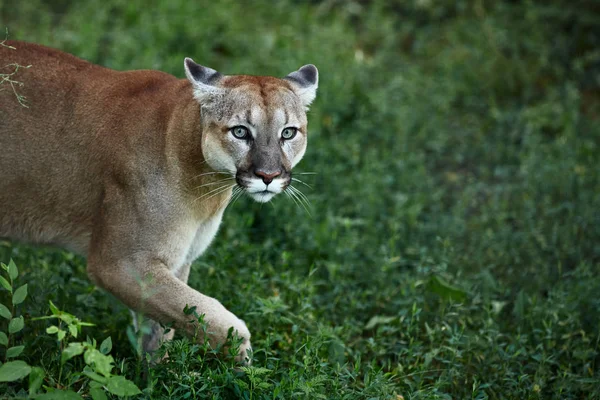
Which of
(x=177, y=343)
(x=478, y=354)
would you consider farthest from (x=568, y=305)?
(x=177, y=343)

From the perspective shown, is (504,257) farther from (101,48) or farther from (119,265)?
(101,48)

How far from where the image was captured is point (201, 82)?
5523 millimetres

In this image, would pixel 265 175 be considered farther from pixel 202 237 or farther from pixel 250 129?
pixel 202 237

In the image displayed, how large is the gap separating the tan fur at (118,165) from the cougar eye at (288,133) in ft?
0.35

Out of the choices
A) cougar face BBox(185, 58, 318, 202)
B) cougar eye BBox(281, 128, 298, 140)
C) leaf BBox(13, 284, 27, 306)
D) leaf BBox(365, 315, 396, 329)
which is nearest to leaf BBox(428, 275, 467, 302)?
leaf BBox(365, 315, 396, 329)

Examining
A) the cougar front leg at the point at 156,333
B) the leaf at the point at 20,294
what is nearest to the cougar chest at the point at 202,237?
the cougar front leg at the point at 156,333

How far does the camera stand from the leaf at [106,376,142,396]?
422 cm

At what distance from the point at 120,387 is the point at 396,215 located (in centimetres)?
412

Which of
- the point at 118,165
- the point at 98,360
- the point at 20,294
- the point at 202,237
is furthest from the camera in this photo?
the point at 202,237

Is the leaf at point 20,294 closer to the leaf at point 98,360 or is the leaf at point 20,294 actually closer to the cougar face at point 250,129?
the leaf at point 98,360

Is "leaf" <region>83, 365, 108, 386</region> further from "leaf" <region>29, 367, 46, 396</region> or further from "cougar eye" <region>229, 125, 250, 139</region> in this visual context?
"cougar eye" <region>229, 125, 250, 139</region>

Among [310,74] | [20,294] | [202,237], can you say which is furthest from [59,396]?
[310,74]

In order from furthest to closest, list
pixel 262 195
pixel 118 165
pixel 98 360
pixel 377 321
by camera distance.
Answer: pixel 377 321 < pixel 118 165 < pixel 262 195 < pixel 98 360

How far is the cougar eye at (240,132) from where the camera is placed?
17.7ft
